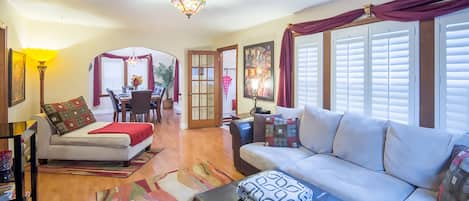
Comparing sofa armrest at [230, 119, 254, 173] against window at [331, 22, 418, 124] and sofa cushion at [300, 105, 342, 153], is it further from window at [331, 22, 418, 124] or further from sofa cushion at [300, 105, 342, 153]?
window at [331, 22, 418, 124]

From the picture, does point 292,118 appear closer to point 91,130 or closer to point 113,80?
point 91,130

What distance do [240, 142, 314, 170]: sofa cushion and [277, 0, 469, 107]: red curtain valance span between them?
4.28 ft

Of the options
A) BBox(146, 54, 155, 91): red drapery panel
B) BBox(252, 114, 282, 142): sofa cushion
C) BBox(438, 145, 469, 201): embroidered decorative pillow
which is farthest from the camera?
BBox(146, 54, 155, 91): red drapery panel

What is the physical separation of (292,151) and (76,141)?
282 centimetres

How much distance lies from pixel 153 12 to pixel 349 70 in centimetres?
289

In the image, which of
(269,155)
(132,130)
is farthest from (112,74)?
(269,155)

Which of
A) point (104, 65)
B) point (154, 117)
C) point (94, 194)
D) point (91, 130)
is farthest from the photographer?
point (104, 65)

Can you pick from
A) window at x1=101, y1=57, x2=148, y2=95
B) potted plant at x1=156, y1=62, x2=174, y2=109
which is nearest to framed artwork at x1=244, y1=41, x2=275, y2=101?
potted plant at x1=156, y1=62, x2=174, y2=109

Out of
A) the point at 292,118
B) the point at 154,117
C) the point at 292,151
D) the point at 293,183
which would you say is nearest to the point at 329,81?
the point at 292,118

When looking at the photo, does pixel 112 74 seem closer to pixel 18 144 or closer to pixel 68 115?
pixel 68 115

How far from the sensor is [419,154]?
211cm

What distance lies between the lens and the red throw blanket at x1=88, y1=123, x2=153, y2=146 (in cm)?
369

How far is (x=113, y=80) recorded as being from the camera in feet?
31.1

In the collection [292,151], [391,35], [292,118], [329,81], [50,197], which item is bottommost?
[50,197]
